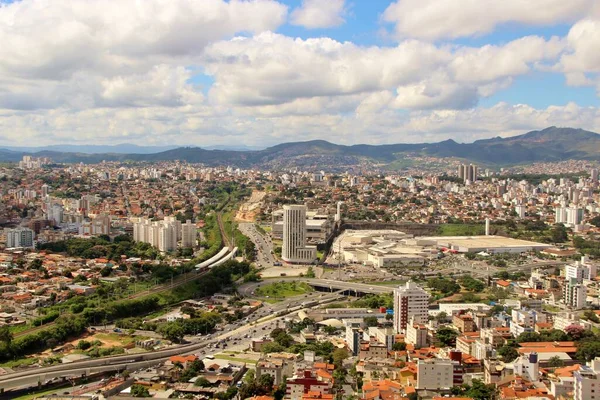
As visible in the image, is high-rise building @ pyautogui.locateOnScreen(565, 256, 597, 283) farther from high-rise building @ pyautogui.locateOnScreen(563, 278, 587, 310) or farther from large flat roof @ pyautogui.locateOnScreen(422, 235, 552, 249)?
large flat roof @ pyautogui.locateOnScreen(422, 235, 552, 249)

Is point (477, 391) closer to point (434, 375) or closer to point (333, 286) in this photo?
point (434, 375)

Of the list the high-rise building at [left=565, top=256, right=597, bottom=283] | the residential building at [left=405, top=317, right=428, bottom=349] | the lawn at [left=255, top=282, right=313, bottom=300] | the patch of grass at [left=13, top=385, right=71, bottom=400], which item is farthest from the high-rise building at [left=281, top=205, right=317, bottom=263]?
the patch of grass at [left=13, top=385, right=71, bottom=400]

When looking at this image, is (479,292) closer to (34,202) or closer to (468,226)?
(468,226)

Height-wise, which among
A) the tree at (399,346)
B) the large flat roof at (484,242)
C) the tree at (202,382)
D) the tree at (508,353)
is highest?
the large flat roof at (484,242)

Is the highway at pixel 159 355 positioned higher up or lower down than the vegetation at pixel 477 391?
lower down

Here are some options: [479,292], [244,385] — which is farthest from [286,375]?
[479,292]

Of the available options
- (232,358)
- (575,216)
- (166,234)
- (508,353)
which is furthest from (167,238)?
(575,216)

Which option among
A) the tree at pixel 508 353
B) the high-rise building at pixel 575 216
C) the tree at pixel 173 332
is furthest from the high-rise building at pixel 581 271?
the high-rise building at pixel 575 216

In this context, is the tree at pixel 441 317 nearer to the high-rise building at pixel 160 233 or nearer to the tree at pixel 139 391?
the tree at pixel 139 391
